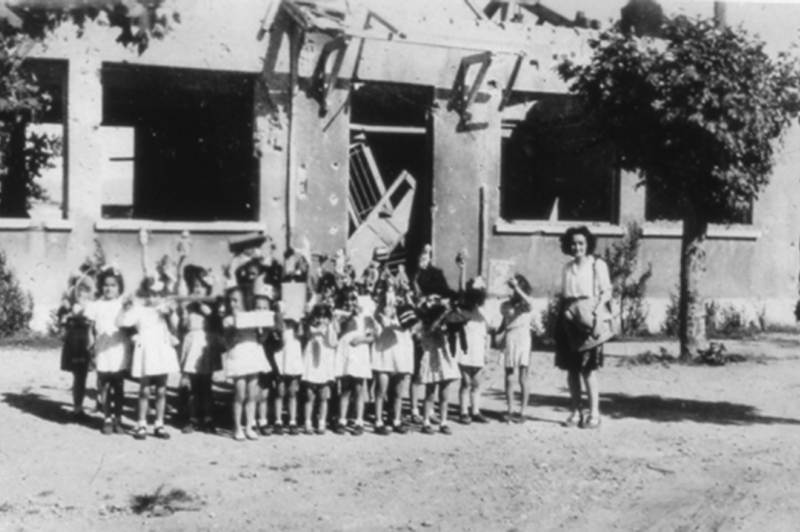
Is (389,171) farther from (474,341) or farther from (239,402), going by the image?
(239,402)

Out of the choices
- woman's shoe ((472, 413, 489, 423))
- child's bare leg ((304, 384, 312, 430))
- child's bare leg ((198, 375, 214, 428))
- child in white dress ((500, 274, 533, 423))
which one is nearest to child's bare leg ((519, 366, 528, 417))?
child in white dress ((500, 274, 533, 423))

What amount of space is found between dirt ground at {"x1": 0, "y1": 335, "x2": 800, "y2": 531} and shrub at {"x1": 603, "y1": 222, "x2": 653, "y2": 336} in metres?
5.36

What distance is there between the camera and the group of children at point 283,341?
7.24 meters

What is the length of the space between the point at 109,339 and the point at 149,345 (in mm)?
307

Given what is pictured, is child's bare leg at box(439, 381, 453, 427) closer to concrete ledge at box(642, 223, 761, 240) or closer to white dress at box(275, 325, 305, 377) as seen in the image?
white dress at box(275, 325, 305, 377)

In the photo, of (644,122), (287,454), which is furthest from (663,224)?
(287,454)

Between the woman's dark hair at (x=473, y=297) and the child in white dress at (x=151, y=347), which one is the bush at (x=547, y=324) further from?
the child in white dress at (x=151, y=347)

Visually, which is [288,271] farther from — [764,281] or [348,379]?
[764,281]

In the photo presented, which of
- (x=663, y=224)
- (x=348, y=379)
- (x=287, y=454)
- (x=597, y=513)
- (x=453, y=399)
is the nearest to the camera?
(x=597, y=513)

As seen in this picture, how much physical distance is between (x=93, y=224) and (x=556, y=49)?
6.80m

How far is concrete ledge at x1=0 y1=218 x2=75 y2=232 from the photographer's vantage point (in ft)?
37.8

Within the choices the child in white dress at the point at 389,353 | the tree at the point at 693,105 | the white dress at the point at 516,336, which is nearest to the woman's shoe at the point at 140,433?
the child in white dress at the point at 389,353

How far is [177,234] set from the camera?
11.9 metres

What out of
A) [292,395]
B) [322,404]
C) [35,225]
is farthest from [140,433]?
[35,225]
